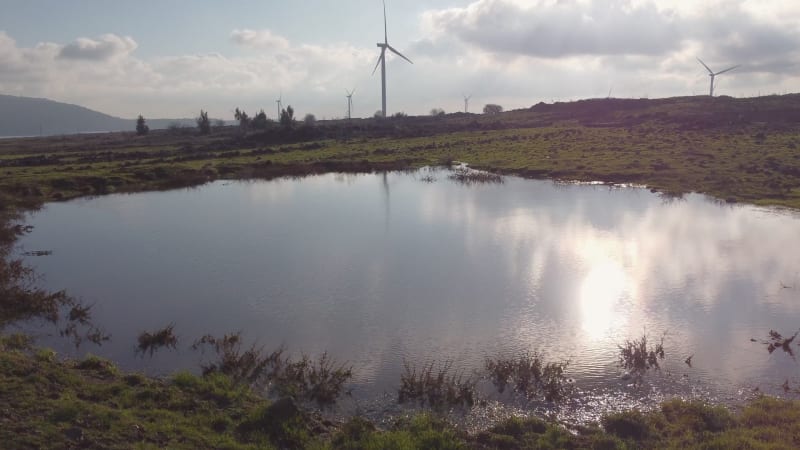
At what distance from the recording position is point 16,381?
39.2 ft

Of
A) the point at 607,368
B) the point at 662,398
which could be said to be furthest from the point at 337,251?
the point at 662,398

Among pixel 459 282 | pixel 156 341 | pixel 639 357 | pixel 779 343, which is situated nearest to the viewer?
pixel 639 357

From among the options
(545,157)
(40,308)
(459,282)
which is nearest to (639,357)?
(459,282)

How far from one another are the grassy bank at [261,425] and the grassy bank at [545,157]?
34979 mm

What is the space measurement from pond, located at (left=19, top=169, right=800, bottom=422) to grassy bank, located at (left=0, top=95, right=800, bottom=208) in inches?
423

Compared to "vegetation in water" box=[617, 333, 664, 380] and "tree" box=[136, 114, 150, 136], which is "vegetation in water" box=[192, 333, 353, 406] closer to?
"vegetation in water" box=[617, 333, 664, 380]

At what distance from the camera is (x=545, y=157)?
231 feet

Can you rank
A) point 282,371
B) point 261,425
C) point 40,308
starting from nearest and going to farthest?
point 261,425, point 282,371, point 40,308

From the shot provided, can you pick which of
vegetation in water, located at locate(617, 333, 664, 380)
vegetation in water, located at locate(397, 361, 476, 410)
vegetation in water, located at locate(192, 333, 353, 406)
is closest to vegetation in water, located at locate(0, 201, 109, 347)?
vegetation in water, located at locate(192, 333, 353, 406)

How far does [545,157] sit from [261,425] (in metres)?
64.2

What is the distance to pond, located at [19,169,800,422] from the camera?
52.6 feet

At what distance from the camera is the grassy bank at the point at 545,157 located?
51562 millimetres

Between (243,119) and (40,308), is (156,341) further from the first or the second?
(243,119)

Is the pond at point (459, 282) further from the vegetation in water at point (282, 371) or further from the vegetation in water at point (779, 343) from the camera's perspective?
the vegetation in water at point (282, 371)
